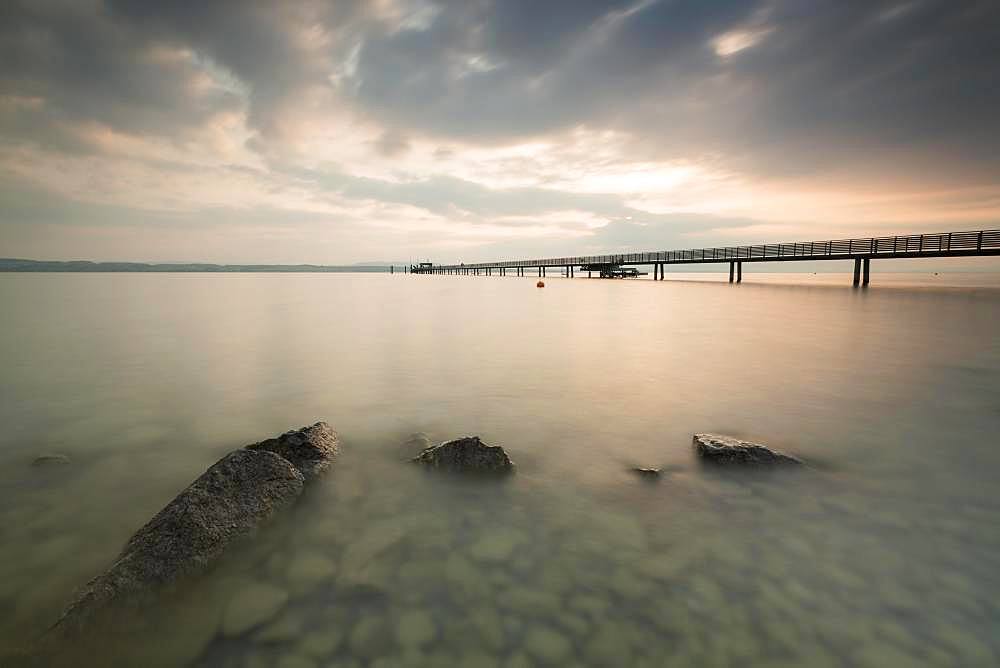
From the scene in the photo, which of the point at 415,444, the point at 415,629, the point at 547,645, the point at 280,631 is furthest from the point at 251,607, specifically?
the point at 415,444

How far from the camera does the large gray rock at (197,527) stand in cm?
304

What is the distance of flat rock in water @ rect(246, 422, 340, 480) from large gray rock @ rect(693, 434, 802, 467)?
4.35m

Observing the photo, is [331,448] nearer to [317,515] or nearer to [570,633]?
[317,515]

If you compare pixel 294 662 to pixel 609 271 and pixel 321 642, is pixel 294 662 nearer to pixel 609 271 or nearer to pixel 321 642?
pixel 321 642

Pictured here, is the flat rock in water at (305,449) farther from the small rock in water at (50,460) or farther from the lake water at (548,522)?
the small rock in water at (50,460)

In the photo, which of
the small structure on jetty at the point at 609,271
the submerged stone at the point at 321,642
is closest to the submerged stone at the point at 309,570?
the submerged stone at the point at 321,642

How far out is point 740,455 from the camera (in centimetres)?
521

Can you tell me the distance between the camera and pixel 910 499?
4.49 m

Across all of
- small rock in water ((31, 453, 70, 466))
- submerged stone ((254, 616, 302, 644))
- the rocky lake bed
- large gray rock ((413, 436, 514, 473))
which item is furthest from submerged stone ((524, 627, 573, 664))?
small rock in water ((31, 453, 70, 466))

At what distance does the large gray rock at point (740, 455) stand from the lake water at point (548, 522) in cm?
21

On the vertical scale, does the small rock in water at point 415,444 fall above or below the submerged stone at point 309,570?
below

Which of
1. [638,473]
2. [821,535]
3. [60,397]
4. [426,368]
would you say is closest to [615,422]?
[638,473]

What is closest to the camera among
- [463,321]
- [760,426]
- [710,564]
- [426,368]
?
[710,564]

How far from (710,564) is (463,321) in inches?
715
